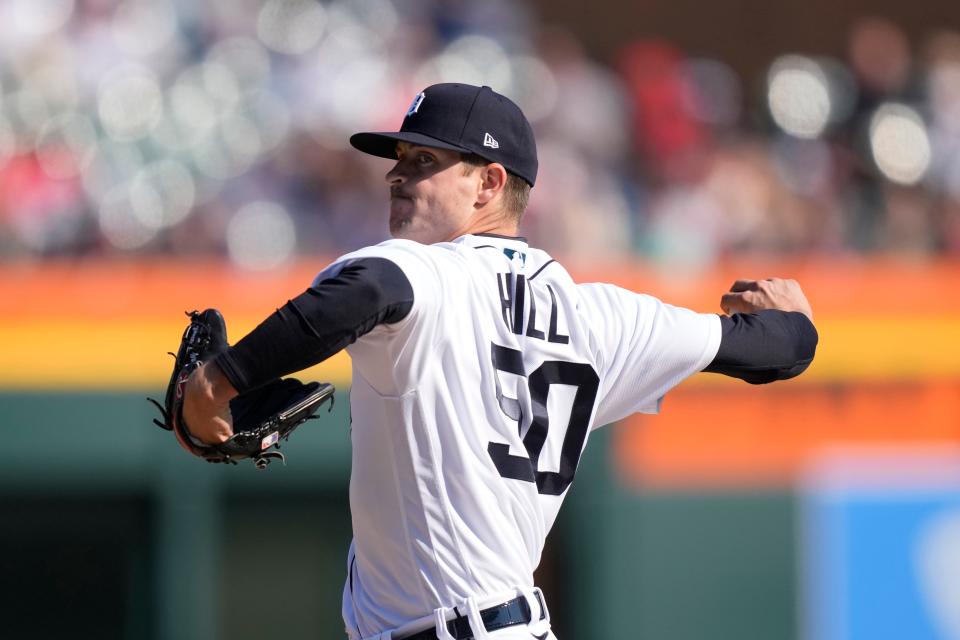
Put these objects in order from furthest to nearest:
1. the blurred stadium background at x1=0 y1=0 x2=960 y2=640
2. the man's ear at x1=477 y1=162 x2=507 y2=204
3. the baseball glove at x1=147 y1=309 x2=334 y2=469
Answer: the blurred stadium background at x1=0 y1=0 x2=960 y2=640 → the man's ear at x1=477 y1=162 x2=507 y2=204 → the baseball glove at x1=147 y1=309 x2=334 y2=469

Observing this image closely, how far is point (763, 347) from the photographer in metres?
3.16

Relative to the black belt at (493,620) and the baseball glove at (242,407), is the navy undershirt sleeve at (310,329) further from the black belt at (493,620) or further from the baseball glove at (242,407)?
the black belt at (493,620)

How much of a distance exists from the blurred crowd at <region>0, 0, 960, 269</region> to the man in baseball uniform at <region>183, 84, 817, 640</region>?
15.4ft

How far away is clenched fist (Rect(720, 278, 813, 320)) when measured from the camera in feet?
10.9

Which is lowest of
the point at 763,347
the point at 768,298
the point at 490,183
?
the point at 763,347

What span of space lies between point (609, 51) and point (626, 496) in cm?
489

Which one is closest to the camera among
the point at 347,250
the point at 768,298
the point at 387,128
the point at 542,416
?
the point at 542,416

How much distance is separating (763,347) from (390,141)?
0.92 metres

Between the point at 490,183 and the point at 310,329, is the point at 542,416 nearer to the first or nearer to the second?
the point at 490,183

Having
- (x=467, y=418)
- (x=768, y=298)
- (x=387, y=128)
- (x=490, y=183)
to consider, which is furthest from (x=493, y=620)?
(x=387, y=128)

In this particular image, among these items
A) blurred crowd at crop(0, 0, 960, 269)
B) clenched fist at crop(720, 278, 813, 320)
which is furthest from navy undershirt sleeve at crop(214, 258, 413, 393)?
blurred crowd at crop(0, 0, 960, 269)

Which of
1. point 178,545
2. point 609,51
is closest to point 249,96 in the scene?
point 178,545

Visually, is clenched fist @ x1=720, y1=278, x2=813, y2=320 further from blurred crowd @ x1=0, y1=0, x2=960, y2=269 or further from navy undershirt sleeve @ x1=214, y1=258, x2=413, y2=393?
blurred crowd @ x1=0, y1=0, x2=960, y2=269

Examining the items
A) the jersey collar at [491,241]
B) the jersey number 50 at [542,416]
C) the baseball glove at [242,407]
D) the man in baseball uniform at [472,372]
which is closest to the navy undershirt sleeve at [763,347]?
the man in baseball uniform at [472,372]
